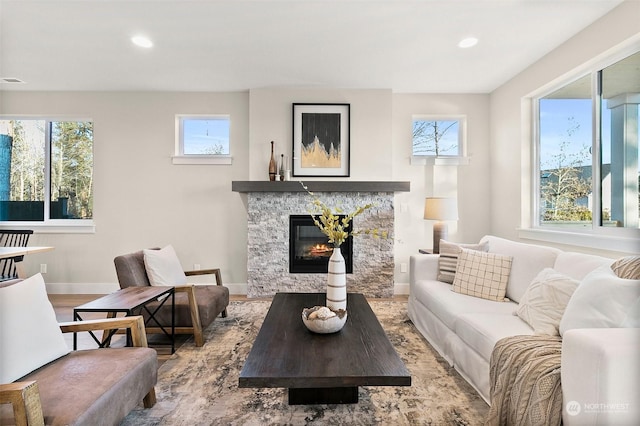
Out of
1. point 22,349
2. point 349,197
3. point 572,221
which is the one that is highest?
point 349,197

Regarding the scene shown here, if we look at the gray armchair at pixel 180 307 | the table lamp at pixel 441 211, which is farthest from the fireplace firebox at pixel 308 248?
the gray armchair at pixel 180 307

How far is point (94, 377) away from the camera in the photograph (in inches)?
57.1

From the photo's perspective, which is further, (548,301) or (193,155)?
(193,155)

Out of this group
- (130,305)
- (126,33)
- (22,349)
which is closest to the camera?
(22,349)

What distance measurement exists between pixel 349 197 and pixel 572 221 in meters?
2.36

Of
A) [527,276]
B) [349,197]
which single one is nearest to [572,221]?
[527,276]

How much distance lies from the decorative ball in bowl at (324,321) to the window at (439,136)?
3202mm

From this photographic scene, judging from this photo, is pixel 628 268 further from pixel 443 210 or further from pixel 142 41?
pixel 142 41

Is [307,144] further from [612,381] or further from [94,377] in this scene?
[612,381]

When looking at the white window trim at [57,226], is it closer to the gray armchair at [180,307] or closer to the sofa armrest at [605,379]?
the gray armchair at [180,307]

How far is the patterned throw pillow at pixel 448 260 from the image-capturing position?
3.02 meters

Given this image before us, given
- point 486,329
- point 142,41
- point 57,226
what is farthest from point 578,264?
point 57,226

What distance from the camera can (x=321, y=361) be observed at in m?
1.55

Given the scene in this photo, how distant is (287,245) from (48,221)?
3.40m
